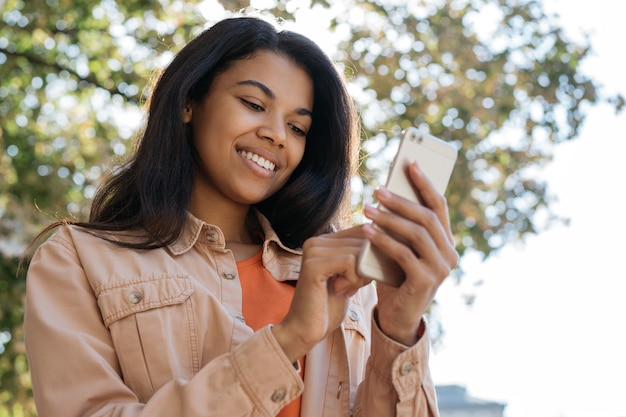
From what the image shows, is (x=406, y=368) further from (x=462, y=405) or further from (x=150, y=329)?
(x=462, y=405)

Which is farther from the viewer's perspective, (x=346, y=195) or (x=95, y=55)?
(x=95, y=55)

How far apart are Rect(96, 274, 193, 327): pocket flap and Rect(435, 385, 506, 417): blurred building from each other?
4522 mm

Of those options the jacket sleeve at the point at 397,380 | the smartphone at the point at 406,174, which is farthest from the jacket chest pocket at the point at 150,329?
the smartphone at the point at 406,174

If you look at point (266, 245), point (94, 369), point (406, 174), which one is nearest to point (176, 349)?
point (94, 369)

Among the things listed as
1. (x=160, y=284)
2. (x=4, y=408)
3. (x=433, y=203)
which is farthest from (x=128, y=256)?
(x=4, y=408)

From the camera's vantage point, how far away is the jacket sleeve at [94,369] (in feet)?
7.30

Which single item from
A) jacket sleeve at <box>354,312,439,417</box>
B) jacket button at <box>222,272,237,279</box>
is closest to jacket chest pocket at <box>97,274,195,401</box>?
jacket button at <box>222,272,237,279</box>

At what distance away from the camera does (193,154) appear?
305 centimetres

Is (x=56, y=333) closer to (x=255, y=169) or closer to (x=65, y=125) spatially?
(x=255, y=169)

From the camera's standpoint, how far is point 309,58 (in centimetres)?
317

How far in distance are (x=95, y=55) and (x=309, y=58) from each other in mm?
5554

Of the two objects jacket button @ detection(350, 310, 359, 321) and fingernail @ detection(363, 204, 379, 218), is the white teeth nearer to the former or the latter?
jacket button @ detection(350, 310, 359, 321)

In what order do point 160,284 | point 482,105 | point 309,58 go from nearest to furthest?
point 160,284 < point 309,58 < point 482,105

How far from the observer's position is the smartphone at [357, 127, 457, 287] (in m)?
2.19
